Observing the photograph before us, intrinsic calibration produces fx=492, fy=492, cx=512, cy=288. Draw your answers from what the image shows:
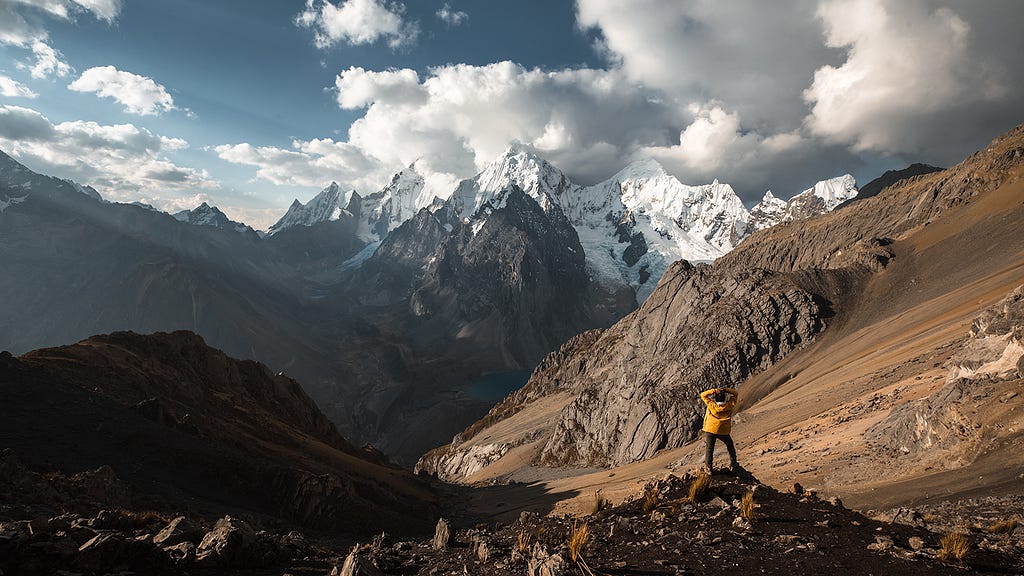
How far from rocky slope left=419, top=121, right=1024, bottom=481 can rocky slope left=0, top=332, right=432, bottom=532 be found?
112 ft

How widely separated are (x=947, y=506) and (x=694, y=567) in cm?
1039

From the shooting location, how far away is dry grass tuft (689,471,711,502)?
10680mm

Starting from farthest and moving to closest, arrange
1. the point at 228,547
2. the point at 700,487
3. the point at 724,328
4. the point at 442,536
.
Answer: the point at 724,328, the point at 442,536, the point at 700,487, the point at 228,547

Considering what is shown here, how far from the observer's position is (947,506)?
13242 mm

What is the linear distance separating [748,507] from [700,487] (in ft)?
4.80

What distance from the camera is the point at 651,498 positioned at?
36.1ft

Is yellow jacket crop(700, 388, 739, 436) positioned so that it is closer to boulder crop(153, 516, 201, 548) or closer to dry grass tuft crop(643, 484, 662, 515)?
dry grass tuft crop(643, 484, 662, 515)

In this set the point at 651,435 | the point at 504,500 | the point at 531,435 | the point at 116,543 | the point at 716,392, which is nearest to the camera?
the point at 116,543

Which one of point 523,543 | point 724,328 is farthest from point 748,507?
point 724,328

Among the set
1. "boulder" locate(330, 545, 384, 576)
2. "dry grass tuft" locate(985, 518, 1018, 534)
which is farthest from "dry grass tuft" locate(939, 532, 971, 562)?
"boulder" locate(330, 545, 384, 576)

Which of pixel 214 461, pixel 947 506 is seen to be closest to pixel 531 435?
pixel 214 461

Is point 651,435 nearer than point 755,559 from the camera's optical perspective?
No

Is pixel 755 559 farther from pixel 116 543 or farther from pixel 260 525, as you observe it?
pixel 260 525

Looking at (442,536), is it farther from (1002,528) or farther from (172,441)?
(172,441)
